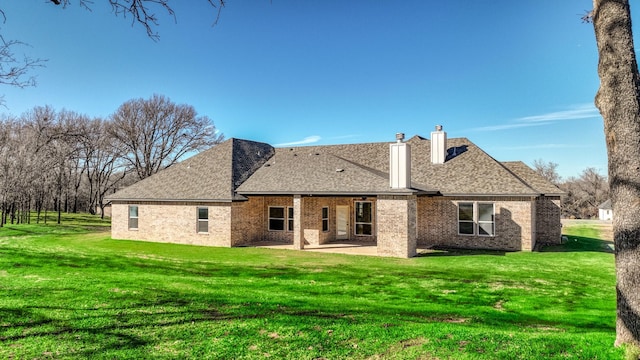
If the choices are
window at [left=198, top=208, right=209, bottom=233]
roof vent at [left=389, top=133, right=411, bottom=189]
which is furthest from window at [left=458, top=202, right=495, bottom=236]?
window at [left=198, top=208, right=209, bottom=233]

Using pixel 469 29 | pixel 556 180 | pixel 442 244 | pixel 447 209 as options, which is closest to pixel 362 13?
pixel 469 29

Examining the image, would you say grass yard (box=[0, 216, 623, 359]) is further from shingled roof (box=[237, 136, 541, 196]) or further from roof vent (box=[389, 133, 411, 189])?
shingled roof (box=[237, 136, 541, 196])

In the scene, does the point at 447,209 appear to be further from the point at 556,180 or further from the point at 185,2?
the point at 556,180

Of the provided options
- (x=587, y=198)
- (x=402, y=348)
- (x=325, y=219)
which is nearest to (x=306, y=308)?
(x=402, y=348)

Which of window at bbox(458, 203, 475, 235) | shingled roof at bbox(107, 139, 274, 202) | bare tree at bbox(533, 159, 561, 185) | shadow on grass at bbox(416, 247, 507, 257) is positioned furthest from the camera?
bare tree at bbox(533, 159, 561, 185)

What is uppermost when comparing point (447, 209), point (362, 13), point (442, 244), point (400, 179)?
point (362, 13)

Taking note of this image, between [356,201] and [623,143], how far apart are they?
15.3m

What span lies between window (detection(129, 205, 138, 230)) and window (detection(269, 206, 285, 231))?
799 centimetres

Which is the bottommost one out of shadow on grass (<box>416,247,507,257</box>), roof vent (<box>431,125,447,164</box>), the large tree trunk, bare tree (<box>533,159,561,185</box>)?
shadow on grass (<box>416,247,507,257</box>)

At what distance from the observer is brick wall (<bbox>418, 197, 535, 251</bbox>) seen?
16.4 m

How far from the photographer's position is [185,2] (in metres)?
7.96

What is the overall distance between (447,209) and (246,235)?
408 inches

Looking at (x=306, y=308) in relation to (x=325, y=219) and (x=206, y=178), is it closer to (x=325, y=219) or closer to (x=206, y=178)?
(x=325, y=219)

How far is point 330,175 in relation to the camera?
18219 millimetres
